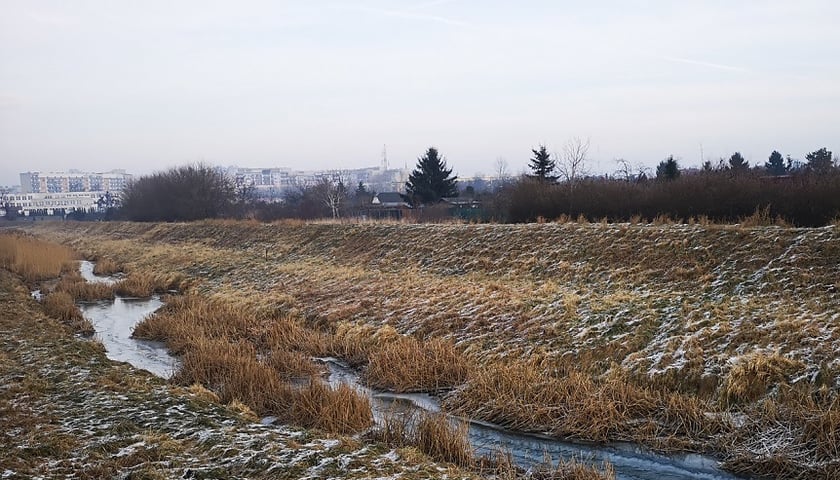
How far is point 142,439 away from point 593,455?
18.5 ft

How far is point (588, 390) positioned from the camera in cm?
913

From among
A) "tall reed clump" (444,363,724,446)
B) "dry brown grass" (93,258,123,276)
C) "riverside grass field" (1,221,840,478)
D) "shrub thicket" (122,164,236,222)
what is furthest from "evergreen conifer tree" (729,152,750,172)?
"shrub thicket" (122,164,236,222)

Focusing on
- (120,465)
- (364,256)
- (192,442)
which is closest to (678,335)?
(192,442)

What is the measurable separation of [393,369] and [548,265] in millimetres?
7769

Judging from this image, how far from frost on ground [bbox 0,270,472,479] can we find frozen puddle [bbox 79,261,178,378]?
2279mm

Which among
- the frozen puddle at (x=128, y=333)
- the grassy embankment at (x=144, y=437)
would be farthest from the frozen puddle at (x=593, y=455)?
the frozen puddle at (x=128, y=333)

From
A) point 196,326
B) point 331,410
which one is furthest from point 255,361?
point 196,326

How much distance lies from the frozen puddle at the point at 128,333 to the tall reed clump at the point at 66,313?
1.07 ft

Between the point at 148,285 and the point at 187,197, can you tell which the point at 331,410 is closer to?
the point at 148,285

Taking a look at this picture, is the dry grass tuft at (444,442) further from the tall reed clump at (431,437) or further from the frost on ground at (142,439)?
the frost on ground at (142,439)

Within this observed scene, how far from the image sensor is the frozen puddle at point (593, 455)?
716cm

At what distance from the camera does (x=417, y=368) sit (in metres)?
11.0

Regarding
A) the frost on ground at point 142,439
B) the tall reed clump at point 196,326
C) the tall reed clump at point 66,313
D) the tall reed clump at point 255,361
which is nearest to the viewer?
the frost on ground at point 142,439

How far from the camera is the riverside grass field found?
816cm
